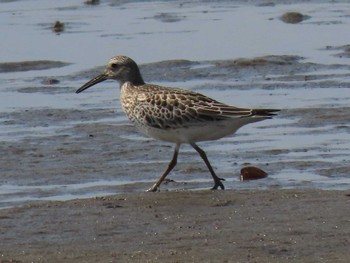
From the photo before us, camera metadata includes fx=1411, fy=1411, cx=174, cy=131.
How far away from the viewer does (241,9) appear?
73.8 feet

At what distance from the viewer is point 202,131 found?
39.3 ft

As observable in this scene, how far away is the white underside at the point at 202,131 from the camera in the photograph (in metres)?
11.9

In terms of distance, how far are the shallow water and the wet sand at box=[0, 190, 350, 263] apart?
909 mm

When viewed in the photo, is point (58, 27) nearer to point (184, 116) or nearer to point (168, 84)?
point (168, 84)

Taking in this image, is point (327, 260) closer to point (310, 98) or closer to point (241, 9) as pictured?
point (310, 98)

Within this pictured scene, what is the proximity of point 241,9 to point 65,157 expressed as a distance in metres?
9.50

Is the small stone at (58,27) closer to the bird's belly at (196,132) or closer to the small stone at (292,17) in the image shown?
the small stone at (292,17)

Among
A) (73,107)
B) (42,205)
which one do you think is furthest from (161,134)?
(73,107)

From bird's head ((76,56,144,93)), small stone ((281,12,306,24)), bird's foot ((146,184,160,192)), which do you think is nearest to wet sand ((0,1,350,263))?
bird's foot ((146,184,160,192))

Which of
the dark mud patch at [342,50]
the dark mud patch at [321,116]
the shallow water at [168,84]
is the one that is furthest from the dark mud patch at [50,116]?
the dark mud patch at [342,50]

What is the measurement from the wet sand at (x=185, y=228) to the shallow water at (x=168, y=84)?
91 cm

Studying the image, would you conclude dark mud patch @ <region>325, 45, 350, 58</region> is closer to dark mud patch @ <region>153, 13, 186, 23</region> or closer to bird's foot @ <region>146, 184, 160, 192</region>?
dark mud patch @ <region>153, 13, 186, 23</region>

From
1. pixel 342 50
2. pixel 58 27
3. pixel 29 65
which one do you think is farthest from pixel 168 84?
pixel 58 27

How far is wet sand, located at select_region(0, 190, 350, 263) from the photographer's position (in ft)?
30.9
